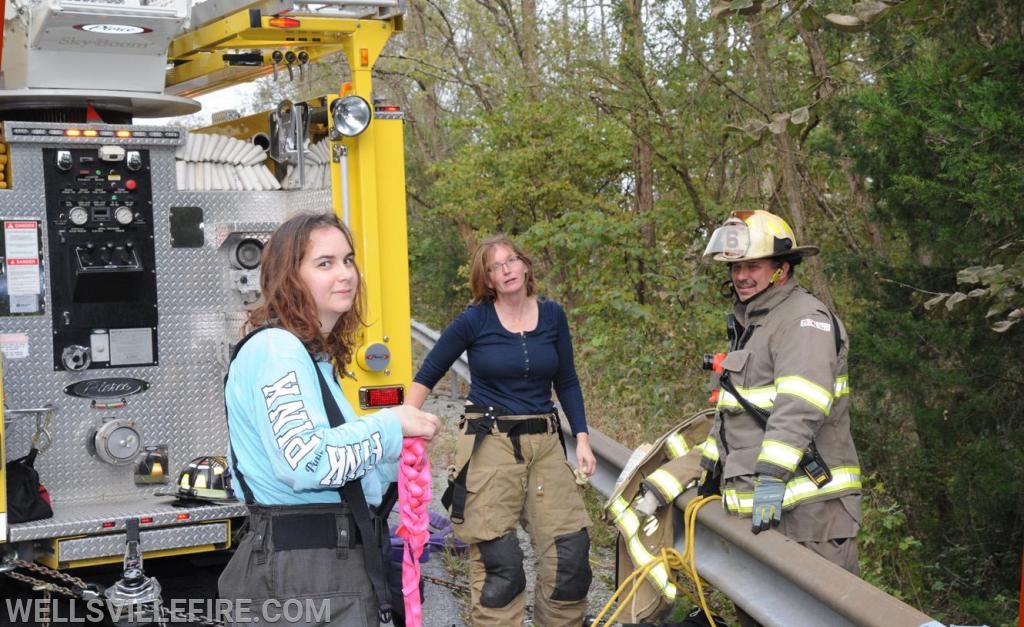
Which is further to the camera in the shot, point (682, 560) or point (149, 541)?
point (149, 541)

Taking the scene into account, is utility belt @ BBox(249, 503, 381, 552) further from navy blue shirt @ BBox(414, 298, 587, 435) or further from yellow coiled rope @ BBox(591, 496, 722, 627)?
navy blue shirt @ BBox(414, 298, 587, 435)

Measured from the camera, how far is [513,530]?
5.26m

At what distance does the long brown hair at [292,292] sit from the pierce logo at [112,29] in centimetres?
316

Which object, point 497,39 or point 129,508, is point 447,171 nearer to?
point 497,39

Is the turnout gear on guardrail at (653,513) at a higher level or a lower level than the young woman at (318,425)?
lower

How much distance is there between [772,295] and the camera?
4.32 metres

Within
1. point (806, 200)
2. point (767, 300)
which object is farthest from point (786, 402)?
point (806, 200)

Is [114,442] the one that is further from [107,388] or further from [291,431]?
[291,431]

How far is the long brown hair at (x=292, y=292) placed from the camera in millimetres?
2945

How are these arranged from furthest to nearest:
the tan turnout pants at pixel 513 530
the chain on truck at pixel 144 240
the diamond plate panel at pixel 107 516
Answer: the chain on truck at pixel 144 240 < the diamond plate panel at pixel 107 516 < the tan turnout pants at pixel 513 530

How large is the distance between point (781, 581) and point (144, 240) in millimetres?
3770

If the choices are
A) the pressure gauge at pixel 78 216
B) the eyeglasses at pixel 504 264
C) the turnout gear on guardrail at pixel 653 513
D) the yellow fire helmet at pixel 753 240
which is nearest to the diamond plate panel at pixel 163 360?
the pressure gauge at pixel 78 216

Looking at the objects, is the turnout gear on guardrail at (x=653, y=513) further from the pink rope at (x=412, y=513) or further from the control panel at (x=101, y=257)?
the control panel at (x=101, y=257)

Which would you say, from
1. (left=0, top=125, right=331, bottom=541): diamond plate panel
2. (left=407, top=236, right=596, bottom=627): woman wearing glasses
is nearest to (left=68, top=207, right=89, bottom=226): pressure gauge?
(left=0, top=125, right=331, bottom=541): diamond plate panel
